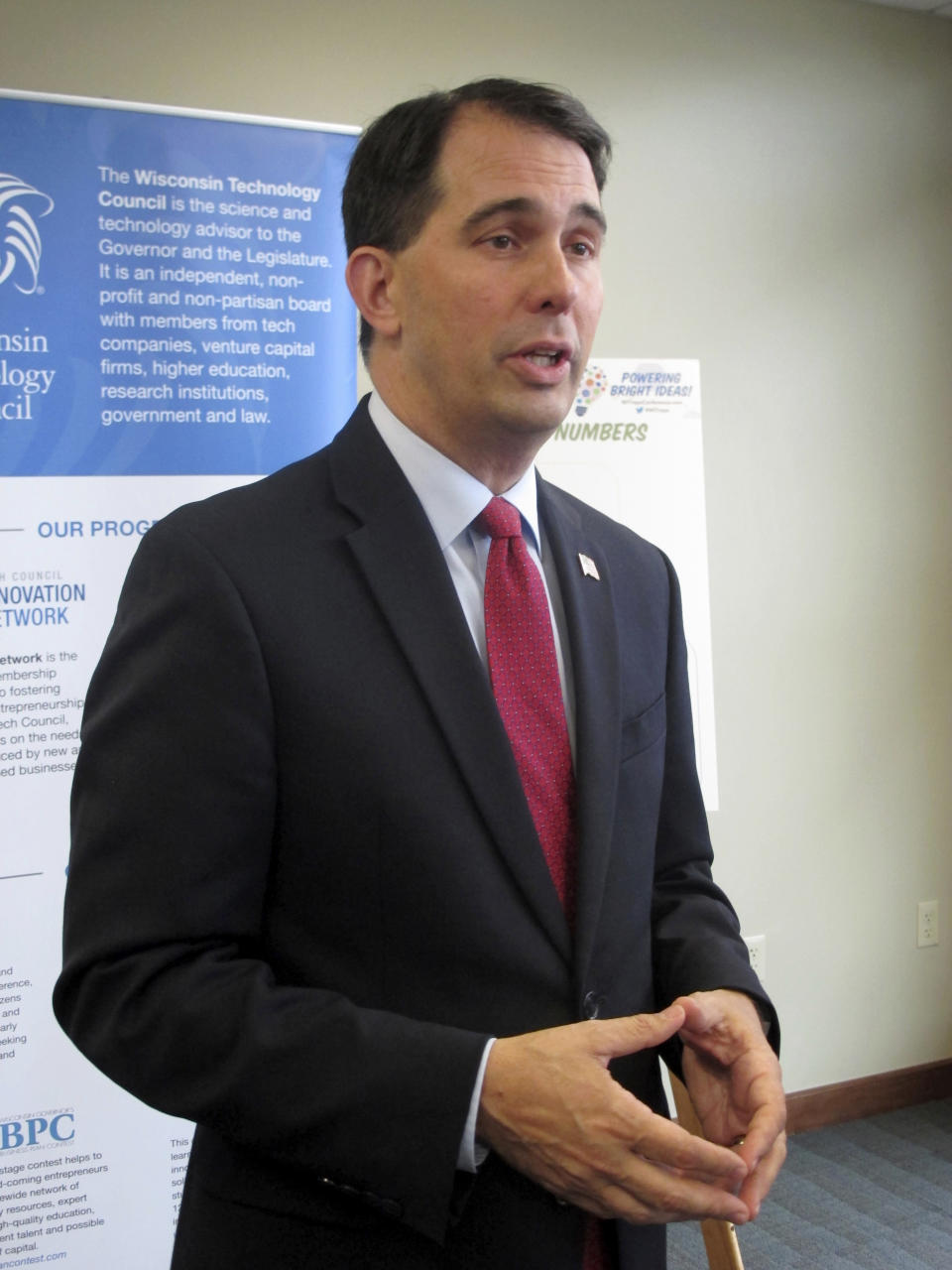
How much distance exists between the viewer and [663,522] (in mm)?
3357

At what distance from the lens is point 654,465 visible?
335cm

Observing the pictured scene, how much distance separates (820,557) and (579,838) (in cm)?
265

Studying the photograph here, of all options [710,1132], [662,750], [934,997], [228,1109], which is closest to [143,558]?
[228,1109]

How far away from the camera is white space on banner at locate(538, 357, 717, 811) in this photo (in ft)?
10.8

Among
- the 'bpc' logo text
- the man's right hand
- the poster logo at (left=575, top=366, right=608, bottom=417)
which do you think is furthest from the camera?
the poster logo at (left=575, top=366, right=608, bottom=417)

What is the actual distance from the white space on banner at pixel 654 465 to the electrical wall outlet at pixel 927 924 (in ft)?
2.99

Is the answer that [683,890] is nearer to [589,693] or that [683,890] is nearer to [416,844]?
[589,693]

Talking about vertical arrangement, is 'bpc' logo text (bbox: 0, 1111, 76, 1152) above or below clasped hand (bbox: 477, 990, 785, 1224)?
below

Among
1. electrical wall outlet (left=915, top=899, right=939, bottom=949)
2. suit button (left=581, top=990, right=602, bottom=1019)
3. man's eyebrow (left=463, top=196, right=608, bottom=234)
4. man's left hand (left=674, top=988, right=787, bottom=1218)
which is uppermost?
man's eyebrow (left=463, top=196, right=608, bottom=234)

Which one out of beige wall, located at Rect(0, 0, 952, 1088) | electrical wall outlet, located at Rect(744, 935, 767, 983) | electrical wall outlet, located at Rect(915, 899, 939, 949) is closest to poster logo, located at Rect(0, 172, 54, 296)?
beige wall, located at Rect(0, 0, 952, 1088)

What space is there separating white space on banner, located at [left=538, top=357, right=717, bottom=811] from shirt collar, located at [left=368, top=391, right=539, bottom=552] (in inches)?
79.2

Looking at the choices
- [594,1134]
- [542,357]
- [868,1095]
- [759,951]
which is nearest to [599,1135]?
[594,1134]

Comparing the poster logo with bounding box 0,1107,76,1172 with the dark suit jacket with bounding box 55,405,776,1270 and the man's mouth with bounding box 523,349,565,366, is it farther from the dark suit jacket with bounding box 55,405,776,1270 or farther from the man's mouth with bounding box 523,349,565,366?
the man's mouth with bounding box 523,349,565,366

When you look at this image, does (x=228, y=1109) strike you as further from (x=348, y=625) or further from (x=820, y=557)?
(x=820, y=557)
